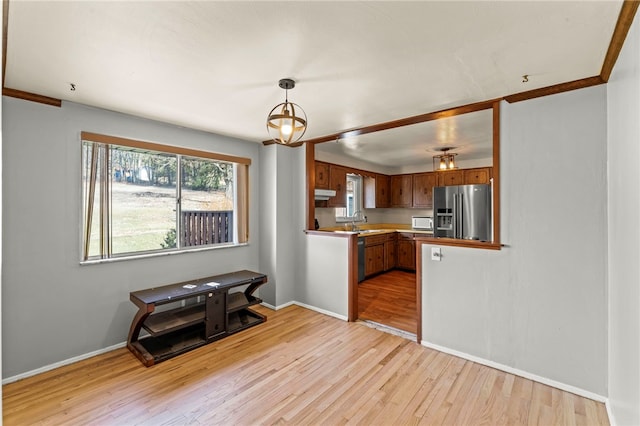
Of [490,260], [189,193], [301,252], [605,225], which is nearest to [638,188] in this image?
[605,225]

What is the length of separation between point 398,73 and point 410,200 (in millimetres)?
4978

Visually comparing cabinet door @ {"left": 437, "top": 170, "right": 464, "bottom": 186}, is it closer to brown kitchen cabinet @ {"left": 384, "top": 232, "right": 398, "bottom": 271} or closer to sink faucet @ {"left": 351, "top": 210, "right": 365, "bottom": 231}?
brown kitchen cabinet @ {"left": 384, "top": 232, "right": 398, "bottom": 271}

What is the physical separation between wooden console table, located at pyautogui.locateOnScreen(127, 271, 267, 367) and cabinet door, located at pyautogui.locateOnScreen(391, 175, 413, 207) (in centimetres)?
422

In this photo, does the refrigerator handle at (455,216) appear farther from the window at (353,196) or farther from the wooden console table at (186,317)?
the window at (353,196)

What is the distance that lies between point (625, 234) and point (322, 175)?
4022mm

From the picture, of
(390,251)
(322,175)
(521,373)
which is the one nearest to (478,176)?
(390,251)

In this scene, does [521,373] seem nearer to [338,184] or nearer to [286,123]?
[286,123]

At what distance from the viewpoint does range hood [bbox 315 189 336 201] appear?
527 cm

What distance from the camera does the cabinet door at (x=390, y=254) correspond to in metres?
6.57

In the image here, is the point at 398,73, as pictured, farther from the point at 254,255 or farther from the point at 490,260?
the point at 254,255

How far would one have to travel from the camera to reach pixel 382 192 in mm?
7109

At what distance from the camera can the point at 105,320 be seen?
3.16m

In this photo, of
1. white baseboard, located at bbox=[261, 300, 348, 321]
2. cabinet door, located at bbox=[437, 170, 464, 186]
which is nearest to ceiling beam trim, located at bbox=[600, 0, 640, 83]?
white baseboard, located at bbox=[261, 300, 348, 321]

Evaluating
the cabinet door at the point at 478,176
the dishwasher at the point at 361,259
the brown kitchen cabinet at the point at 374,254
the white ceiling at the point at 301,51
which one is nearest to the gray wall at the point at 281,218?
the white ceiling at the point at 301,51
